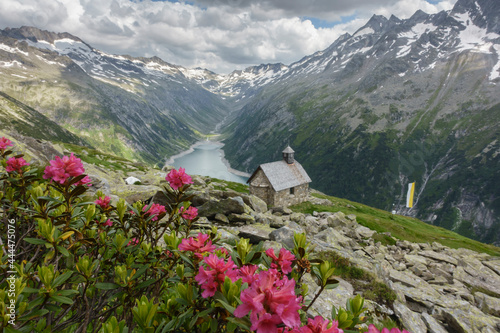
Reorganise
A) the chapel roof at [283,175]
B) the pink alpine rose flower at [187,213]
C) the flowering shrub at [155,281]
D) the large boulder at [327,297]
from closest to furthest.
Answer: the flowering shrub at [155,281], the pink alpine rose flower at [187,213], the large boulder at [327,297], the chapel roof at [283,175]

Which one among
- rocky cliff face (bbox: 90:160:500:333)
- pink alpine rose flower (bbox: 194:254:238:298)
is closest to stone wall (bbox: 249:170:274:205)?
rocky cliff face (bbox: 90:160:500:333)

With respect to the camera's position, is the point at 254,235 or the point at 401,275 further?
the point at 401,275

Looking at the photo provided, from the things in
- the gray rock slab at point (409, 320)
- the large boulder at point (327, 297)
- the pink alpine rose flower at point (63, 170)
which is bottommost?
the gray rock slab at point (409, 320)

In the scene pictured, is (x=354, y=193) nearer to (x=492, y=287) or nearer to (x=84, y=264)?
(x=492, y=287)

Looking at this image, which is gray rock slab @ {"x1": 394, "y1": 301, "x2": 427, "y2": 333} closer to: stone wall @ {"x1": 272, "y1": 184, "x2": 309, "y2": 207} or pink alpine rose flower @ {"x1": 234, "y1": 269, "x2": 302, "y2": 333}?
pink alpine rose flower @ {"x1": 234, "y1": 269, "x2": 302, "y2": 333}

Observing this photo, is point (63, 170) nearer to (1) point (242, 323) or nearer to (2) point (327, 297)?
(1) point (242, 323)

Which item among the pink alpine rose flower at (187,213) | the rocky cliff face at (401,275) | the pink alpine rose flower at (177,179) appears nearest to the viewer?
the pink alpine rose flower at (177,179)

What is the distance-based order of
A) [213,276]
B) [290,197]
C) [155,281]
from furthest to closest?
1. [290,197]
2. [155,281]
3. [213,276]

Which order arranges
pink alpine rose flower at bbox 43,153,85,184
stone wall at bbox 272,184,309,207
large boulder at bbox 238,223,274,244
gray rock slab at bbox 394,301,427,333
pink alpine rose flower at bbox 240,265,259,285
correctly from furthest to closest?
stone wall at bbox 272,184,309,207
large boulder at bbox 238,223,274,244
gray rock slab at bbox 394,301,427,333
pink alpine rose flower at bbox 43,153,85,184
pink alpine rose flower at bbox 240,265,259,285

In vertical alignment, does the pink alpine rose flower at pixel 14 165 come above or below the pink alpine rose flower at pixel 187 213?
above

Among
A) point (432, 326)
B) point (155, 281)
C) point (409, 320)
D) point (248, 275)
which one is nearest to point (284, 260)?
point (248, 275)

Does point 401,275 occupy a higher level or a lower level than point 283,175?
lower

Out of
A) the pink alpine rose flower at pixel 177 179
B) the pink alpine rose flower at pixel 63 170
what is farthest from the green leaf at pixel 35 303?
the pink alpine rose flower at pixel 177 179

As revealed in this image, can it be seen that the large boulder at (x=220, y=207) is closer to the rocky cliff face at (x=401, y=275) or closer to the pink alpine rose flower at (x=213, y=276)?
the rocky cliff face at (x=401, y=275)
